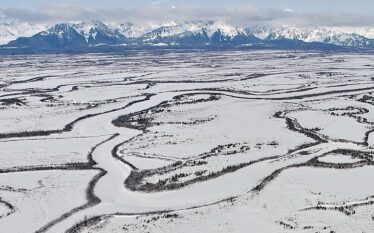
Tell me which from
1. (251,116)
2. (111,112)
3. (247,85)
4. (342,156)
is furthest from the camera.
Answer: (247,85)

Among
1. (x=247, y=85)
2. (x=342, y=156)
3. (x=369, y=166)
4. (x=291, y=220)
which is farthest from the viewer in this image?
(x=247, y=85)

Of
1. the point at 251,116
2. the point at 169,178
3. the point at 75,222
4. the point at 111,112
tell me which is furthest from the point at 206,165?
the point at 111,112

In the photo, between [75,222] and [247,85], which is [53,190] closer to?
[75,222]

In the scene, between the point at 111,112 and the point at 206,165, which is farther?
the point at 111,112

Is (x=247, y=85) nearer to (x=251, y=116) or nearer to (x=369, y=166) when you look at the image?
(x=251, y=116)

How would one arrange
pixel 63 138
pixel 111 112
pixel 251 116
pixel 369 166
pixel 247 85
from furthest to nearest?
pixel 247 85 → pixel 111 112 → pixel 251 116 → pixel 63 138 → pixel 369 166

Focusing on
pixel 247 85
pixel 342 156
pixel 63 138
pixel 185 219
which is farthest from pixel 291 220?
pixel 247 85
